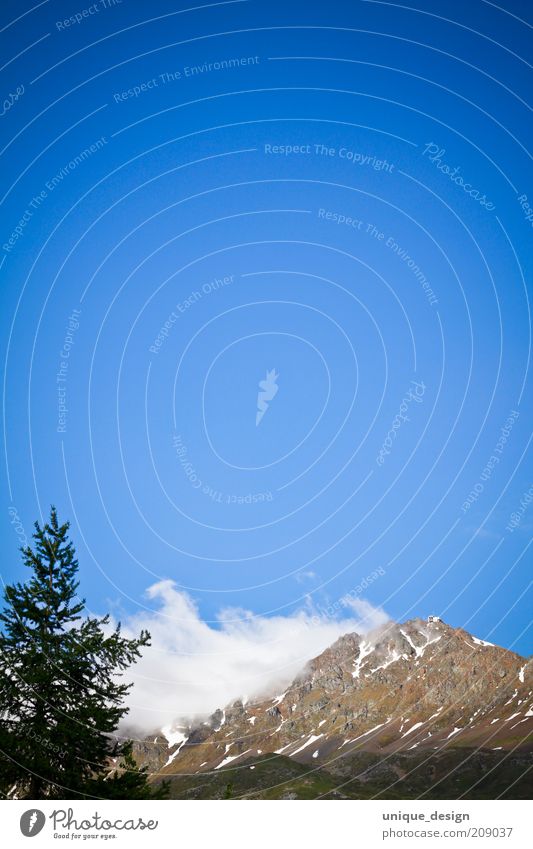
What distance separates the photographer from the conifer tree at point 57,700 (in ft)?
55.8

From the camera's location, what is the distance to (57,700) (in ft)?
58.5

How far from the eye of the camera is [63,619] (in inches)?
749

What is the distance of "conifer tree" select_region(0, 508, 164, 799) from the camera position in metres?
17.0

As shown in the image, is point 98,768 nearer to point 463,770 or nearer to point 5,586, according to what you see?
point 5,586
